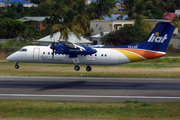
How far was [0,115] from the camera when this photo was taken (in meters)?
17.1

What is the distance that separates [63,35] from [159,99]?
146 feet

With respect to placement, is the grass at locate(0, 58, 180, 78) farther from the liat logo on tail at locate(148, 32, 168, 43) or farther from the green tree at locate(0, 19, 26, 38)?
the green tree at locate(0, 19, 26, 38)

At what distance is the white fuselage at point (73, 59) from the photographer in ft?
112

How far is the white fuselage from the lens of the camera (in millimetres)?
34256

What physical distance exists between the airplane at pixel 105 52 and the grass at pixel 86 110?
1377cm

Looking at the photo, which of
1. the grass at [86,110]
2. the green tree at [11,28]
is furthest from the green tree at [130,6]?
the grass at [86,110]

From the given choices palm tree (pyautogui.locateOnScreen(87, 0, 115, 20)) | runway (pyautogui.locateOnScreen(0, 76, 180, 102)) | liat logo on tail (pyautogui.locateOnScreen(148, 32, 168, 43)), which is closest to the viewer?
runway (pyautogui.locateOnScreen(0, 76, 180, 102))

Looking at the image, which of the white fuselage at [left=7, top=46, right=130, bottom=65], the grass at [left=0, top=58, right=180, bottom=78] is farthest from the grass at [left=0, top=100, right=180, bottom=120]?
the grass at [left=0, top=58, right=180, bottom=78]

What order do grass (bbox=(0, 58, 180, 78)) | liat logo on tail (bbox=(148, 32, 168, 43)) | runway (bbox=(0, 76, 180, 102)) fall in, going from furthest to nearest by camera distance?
grass (bbox=(0, 58, 180, 78)), liat logo on tail (bbox=(148, 32, 168, 43)), runway (bbox=(0, 76, 180, 102))

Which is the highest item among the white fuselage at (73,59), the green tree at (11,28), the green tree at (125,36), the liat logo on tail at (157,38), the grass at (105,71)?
the green tree at (11,28)

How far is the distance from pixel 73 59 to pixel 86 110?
674 inches

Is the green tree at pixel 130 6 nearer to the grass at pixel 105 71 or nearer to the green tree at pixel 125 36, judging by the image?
the green tree at pixel 125 36

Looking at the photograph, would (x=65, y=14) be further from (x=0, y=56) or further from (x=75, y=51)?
(x=75, y=51)

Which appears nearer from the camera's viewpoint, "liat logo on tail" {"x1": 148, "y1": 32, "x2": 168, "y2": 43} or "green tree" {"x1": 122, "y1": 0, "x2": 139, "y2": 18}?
"liat logo on tail" {"x1": 148, "y1": 32, "x2": 168, "y2": 43}
